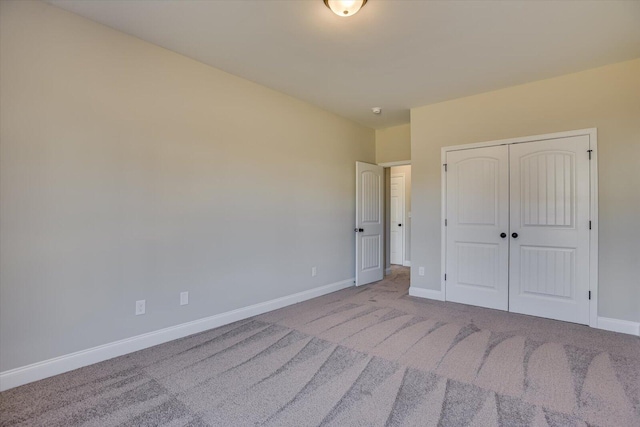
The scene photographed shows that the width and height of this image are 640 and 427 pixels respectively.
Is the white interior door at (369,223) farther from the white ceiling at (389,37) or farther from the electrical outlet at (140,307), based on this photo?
the electrical outlet at (140,307)

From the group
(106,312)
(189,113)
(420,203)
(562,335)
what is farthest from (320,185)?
(562,335)

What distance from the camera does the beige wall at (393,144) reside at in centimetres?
519

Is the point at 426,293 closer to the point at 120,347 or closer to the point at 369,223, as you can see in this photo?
the point at 369,223

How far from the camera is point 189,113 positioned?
301 cm

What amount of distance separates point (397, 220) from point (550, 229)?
383cm

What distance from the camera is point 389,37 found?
263 cm

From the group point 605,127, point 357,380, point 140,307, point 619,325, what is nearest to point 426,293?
point 619,325

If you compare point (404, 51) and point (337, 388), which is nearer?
point (337, 388)

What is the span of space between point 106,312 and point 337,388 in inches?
75.8

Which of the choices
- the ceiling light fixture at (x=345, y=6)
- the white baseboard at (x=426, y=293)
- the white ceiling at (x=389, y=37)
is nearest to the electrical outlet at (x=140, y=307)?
the white ceiling at (x=389, y=37)

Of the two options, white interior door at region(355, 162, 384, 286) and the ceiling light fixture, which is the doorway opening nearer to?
white interior door at region(355, 162, 384, 286)

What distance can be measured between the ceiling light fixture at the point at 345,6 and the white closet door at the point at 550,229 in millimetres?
2650

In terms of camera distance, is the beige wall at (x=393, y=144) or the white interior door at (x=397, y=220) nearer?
the beige wall at (x=393, y=144)

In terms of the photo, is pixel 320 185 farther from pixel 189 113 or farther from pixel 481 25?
pixel 481 25
